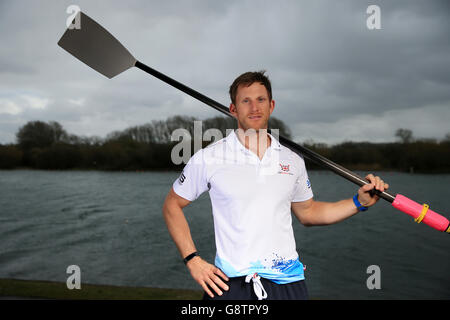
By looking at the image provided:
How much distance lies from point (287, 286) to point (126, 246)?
6310cm

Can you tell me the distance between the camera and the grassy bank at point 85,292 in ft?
24.4

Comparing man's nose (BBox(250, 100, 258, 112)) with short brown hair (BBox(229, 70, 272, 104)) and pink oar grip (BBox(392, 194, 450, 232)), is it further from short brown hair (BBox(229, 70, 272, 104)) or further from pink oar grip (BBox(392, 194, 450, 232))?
pink oar grip (BBox(392, 194, 450, 232))

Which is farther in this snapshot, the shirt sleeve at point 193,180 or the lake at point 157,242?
the lake at point 157,242

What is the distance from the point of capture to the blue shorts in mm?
2203

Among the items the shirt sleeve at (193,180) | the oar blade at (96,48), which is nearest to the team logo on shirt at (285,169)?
the shirt sleeve at (193,180)

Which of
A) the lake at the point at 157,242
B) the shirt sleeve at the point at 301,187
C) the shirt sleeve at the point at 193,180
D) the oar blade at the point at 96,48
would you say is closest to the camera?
the shirt sleeve at the point at 193,180

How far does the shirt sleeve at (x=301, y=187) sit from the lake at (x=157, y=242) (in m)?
29.5

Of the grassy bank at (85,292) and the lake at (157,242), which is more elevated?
the grassy bank at (85,292)

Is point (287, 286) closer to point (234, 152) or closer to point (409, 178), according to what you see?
point (234, 152)

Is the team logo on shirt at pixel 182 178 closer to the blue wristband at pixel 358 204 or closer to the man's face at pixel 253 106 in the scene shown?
the man's face at pixel 253 106

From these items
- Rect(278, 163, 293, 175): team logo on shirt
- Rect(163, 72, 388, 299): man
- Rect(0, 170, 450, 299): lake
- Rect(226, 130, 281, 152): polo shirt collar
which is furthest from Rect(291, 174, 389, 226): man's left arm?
Rect(0, 170, 450, 299): lake

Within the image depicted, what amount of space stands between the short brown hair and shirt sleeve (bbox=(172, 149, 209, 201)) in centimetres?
52

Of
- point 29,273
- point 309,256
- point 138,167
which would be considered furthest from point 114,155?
point 309,256

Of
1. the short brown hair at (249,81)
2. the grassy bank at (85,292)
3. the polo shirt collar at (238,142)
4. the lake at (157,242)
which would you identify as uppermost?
the short brown hair at (249,81)
